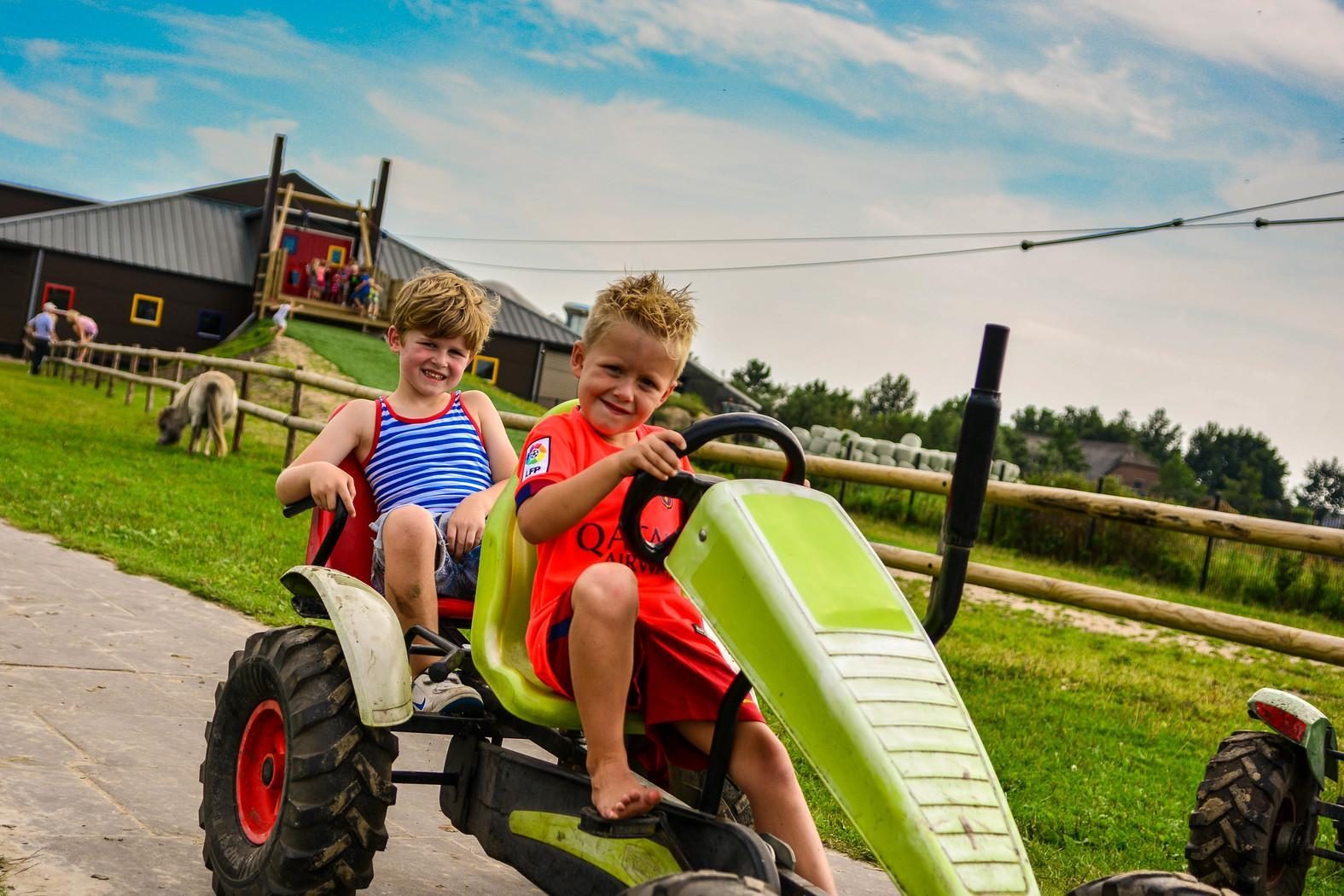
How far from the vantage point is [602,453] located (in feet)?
9.02

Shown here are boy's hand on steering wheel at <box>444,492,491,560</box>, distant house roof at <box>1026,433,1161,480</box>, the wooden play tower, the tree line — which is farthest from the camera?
distant house roof at <box>1026,433,1161,480</box>

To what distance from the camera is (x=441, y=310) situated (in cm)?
372

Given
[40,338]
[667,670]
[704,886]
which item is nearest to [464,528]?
[667,670]

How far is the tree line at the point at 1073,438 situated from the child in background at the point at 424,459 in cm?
4404

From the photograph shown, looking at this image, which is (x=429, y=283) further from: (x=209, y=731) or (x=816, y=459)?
(x=816, y=459)

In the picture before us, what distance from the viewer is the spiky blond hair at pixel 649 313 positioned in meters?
2.64

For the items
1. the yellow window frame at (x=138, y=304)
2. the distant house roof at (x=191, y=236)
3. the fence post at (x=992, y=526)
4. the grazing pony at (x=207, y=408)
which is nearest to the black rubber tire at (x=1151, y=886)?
the grazing pony at (x=207, y=408)

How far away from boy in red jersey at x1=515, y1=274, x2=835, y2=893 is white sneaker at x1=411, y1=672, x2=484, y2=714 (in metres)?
0.28

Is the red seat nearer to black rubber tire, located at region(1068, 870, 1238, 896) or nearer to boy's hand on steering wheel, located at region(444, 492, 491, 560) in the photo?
boy's hand on steering wheel, located at region(444, 492, 491, 560)

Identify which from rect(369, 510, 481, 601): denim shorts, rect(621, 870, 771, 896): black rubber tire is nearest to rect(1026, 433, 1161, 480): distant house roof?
rect(369, 510, 481, 601): denim shorts

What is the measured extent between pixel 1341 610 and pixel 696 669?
16.3 metres

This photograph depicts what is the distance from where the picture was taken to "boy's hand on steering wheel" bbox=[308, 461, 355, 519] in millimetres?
3217

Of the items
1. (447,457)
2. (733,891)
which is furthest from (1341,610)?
(733,891)

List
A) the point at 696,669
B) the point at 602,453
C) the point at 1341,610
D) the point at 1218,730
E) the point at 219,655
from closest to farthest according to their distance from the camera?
the point at 696,669 < the point at 602,453 < the point at 219,655 < the point at 1218,730 < the point at 1341,610
